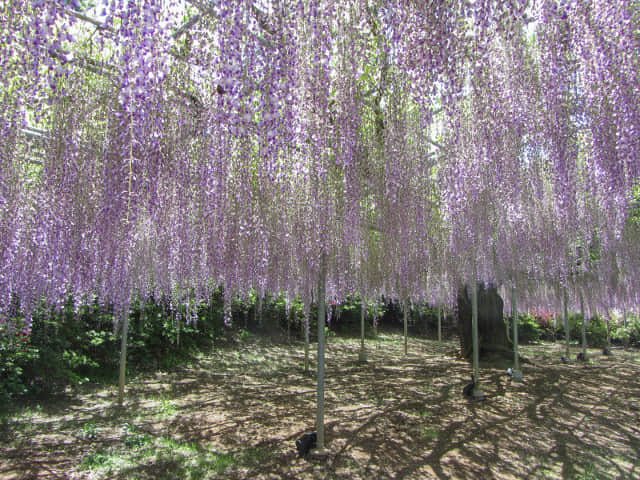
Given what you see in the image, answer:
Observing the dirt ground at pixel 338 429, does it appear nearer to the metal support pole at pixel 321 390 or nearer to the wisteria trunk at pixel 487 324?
the metal support pole at pixel 321 390

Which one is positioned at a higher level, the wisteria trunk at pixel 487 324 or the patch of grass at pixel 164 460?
the wisteria trunk at pixel 487 324

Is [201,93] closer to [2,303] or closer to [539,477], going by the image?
[2,303]

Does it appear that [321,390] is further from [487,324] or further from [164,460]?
Answer: [487,324]

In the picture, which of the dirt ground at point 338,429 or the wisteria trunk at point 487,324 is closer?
the dirt ground at point 338,429

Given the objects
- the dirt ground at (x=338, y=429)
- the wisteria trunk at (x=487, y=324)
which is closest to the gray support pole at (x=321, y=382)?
the dirt ground at (x=338, y=429)

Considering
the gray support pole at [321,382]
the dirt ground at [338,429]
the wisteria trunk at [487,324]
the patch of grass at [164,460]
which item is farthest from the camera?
the wisteria trunk at [487,324]

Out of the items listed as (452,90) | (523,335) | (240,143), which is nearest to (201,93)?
(240,143)

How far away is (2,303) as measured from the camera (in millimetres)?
4668

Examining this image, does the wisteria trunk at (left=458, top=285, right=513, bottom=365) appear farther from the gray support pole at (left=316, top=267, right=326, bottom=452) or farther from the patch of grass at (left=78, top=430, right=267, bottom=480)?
the patch of grass at (left=78, top=430, right=267, bottom=480)

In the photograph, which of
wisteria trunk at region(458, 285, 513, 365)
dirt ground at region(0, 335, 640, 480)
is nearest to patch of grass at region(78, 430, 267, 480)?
dirt ground at region(0, 335, 640, 480)

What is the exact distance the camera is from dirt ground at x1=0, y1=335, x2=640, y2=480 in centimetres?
393

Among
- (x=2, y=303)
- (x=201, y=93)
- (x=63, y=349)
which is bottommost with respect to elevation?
(x=63, y=349)

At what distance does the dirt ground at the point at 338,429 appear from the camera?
3930mm

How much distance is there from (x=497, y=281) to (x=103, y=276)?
7585mm
